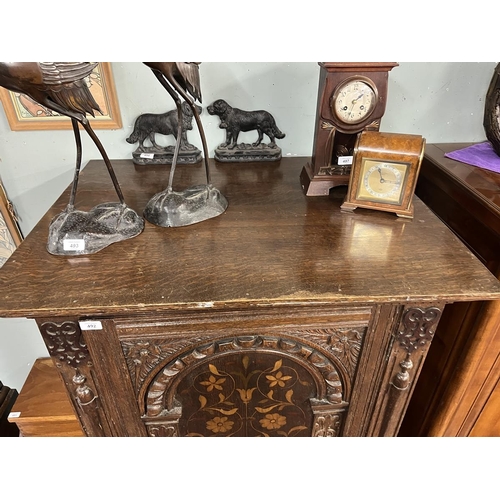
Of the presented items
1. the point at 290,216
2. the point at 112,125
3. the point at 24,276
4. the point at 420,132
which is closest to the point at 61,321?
the point at 24,276

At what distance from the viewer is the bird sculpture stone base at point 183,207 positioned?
863mm

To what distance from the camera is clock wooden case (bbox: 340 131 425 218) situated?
84 centimetres

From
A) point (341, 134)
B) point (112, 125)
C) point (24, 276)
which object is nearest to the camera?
point (24, 276)

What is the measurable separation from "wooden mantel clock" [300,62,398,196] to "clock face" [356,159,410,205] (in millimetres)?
100

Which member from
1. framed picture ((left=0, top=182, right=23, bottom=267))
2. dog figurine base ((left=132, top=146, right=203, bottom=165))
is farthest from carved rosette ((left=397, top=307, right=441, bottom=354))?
framed picture ((left=0, top=182, right=23, bottom=267))

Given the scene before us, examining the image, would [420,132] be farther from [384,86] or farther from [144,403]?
[144,403]

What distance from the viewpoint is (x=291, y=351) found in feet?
2.65

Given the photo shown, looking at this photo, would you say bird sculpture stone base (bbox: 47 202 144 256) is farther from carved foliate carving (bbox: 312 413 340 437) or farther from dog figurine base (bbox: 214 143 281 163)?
carved foliate carving (bbox: 312 413 340 437)

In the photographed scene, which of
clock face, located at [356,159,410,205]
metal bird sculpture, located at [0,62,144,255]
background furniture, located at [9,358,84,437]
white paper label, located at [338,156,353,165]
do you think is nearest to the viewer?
metal bird sculpture, located at [0,62,144,255]

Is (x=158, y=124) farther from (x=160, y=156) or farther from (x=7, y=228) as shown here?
(x=7, y=228)

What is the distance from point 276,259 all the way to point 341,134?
41 centimetres

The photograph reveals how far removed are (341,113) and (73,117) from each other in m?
0.59

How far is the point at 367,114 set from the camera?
0.92 metres

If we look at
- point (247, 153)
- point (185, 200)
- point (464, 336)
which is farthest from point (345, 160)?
point (464, 336)
